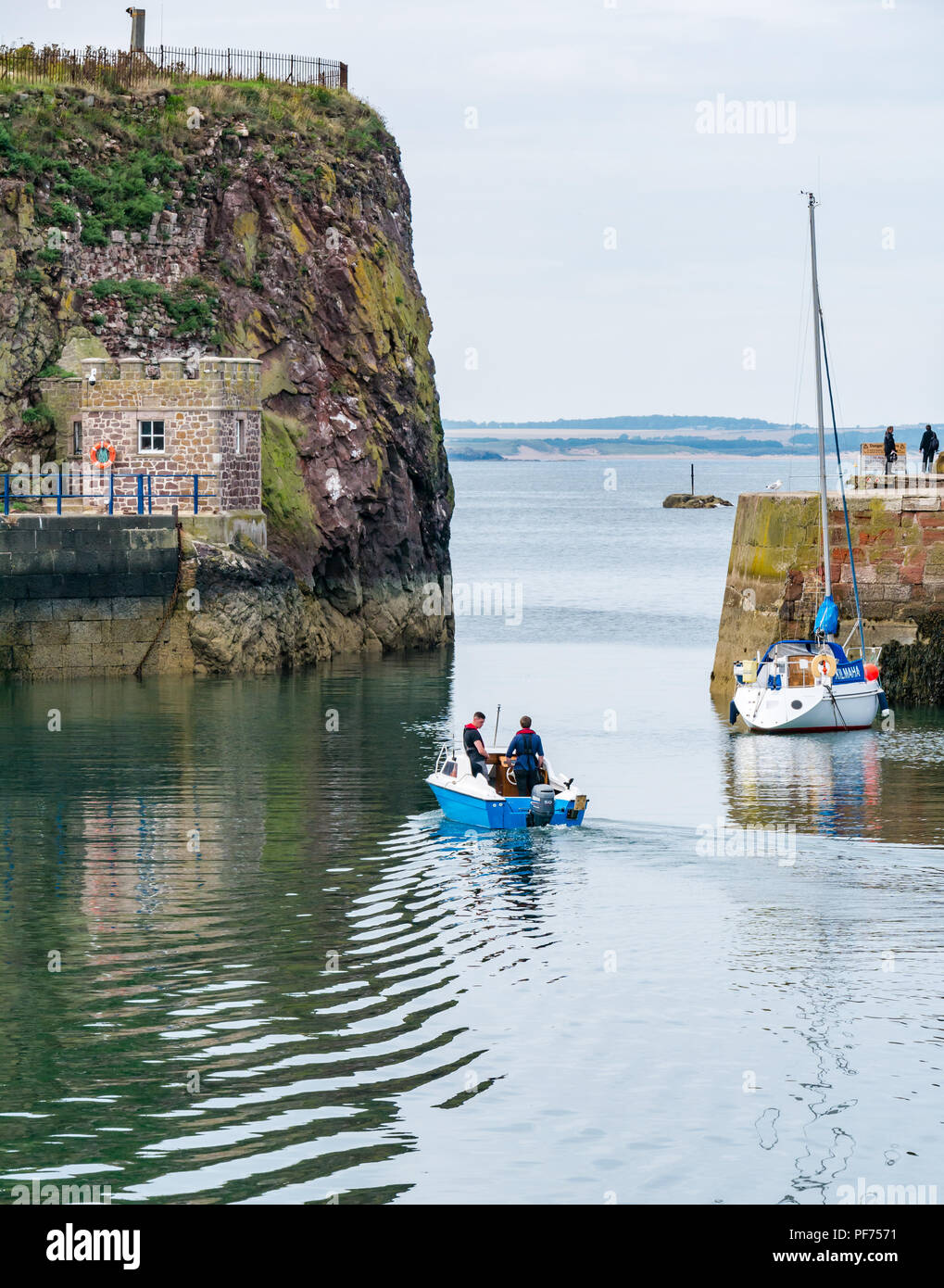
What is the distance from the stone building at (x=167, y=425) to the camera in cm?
4881

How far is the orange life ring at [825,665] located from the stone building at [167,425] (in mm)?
17308

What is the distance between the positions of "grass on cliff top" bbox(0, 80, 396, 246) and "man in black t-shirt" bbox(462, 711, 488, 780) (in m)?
30.6

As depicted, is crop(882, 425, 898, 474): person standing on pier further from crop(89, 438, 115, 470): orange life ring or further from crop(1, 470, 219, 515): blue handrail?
crop(89, 438, 115, 470): orange life ring

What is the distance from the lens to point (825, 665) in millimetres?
40781

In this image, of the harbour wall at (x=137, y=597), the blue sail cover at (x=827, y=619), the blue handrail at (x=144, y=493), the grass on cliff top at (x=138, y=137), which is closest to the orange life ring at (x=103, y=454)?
the blue handrail at (x=144, y=493)

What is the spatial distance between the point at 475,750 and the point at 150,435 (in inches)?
951

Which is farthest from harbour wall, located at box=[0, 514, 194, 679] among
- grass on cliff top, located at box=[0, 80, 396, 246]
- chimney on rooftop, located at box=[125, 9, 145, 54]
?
chimney on rooftop, located at box=[125, 9, 145, 54]

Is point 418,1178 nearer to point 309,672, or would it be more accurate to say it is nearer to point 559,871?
point 559,871

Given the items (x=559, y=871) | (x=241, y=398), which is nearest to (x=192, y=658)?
(x=241, y=398)

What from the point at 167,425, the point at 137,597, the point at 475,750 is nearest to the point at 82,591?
the point at 137,597

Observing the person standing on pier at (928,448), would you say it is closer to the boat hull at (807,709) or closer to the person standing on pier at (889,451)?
the person standing on pier at (889,451)

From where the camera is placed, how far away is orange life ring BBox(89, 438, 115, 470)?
1923 inches

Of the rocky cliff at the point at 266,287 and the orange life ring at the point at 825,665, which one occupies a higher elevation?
the rocky cliff at the point at 266,287
